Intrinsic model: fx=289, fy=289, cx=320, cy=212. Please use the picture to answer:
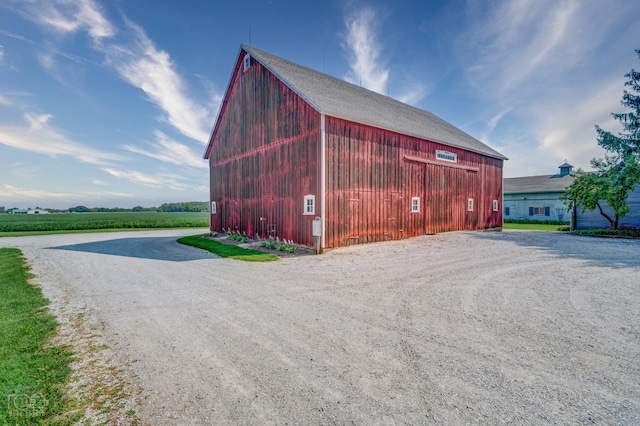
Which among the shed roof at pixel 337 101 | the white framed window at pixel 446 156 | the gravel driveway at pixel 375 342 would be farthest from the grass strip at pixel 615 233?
the gravel driveway at pixel 375 342

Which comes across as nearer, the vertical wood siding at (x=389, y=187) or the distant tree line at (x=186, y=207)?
the vertical wood siding at (x=389, y=187)

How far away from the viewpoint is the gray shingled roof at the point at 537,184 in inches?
1164

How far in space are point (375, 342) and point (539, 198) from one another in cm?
3396

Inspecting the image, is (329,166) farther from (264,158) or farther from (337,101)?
(264,158)

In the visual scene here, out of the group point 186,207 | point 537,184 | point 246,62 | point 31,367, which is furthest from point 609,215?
point 186,207

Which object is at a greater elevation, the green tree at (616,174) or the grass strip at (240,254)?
the green tree at (616,174)

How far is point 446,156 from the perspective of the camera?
56.9 ft

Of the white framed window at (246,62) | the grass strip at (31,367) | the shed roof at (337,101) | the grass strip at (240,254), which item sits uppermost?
the white framed window at (246,62)

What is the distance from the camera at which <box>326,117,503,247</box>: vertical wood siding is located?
1246 centimetres

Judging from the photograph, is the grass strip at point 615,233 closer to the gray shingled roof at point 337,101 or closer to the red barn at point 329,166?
the red barn at point 329,166

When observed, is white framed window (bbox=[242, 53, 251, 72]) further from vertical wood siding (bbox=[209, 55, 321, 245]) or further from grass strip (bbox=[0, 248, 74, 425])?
grass strip (bbox=[0, 248, 74, 425])

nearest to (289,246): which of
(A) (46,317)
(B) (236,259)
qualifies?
(B) (236,259)

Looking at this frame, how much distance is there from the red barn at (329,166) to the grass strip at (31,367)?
8672mm

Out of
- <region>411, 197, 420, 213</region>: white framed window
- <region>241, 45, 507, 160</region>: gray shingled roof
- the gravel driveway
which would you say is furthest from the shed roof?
the gravel driveway
